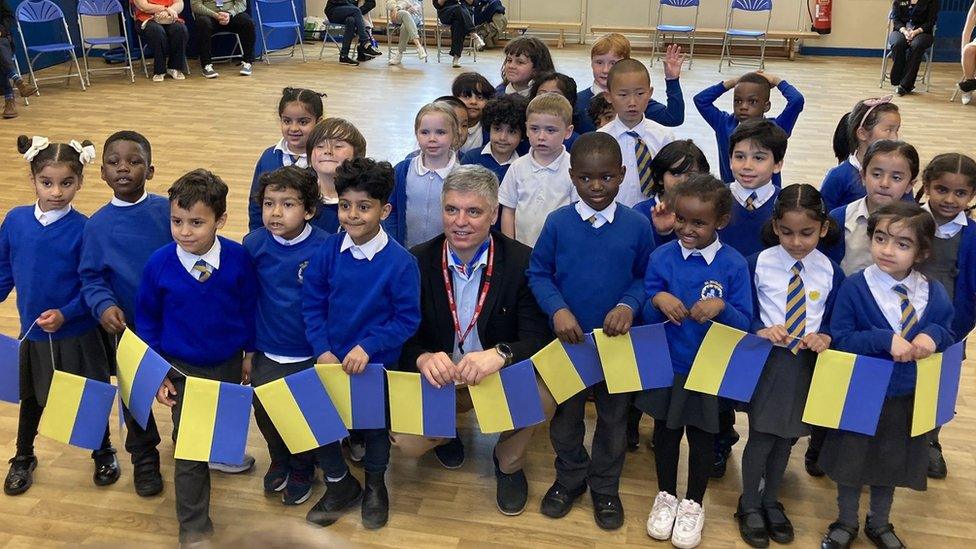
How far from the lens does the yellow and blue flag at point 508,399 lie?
2.64 metres

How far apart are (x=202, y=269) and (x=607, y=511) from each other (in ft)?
4.90

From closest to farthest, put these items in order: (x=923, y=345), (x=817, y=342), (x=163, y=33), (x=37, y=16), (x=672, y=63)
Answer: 1. (x=923, y=345)
2. (x=817, y=342)
3. (x=672, y=63)
4. (x=37, y=16)
5. (x=163, y=33)

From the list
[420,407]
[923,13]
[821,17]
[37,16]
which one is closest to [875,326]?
[420,407]

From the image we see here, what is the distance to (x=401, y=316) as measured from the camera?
103 inches

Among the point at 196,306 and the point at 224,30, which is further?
the point at 224,30

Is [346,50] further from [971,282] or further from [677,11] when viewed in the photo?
[971,282]

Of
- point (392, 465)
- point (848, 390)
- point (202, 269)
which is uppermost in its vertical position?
point (202, 269)

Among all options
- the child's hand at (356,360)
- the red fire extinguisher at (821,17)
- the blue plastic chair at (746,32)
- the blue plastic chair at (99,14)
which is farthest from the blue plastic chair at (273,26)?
the child's hand at (356,360)

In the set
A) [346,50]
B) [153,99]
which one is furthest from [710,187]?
[346,50]

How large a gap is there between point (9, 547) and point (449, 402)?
4.66ft

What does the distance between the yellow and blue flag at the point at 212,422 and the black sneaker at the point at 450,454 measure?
2.63 feet

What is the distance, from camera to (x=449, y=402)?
2.65 m

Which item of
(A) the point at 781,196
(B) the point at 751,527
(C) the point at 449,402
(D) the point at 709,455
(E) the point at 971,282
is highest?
(A) the point at 781,196

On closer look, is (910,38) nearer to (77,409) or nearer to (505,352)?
(505,352)
